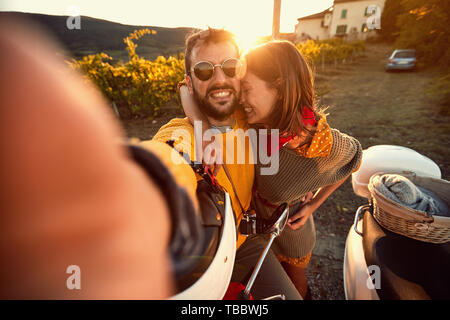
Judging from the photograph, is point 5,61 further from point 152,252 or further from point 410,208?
point 410,208

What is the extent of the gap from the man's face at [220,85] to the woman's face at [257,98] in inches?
3.4

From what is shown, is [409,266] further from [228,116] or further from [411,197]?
[228,116]

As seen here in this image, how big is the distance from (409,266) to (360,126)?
5921 mm

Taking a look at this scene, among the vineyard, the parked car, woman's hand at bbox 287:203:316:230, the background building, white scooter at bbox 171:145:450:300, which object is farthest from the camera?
the background building

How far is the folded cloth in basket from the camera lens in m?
1.48

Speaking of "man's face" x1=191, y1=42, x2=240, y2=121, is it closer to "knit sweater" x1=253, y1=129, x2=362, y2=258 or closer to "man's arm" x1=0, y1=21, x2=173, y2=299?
"knit sweater" x1=253, y1=129, x2=362, y2=258

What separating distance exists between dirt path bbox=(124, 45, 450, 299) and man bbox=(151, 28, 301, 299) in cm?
126

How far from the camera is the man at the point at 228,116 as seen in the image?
146 centimetres

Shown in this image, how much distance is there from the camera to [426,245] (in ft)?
4.49

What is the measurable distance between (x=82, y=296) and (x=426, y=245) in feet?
6.38

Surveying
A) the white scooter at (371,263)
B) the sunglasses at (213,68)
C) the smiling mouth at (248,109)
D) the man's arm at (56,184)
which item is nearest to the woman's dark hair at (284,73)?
the sunglasses at (213,68)

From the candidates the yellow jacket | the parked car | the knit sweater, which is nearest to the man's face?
the yellow jacket

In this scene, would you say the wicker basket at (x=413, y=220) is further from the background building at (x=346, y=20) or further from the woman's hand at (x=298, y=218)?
the background building at (x=346, y=20)

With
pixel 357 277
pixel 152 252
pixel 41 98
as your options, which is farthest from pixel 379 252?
pixel 41 98
